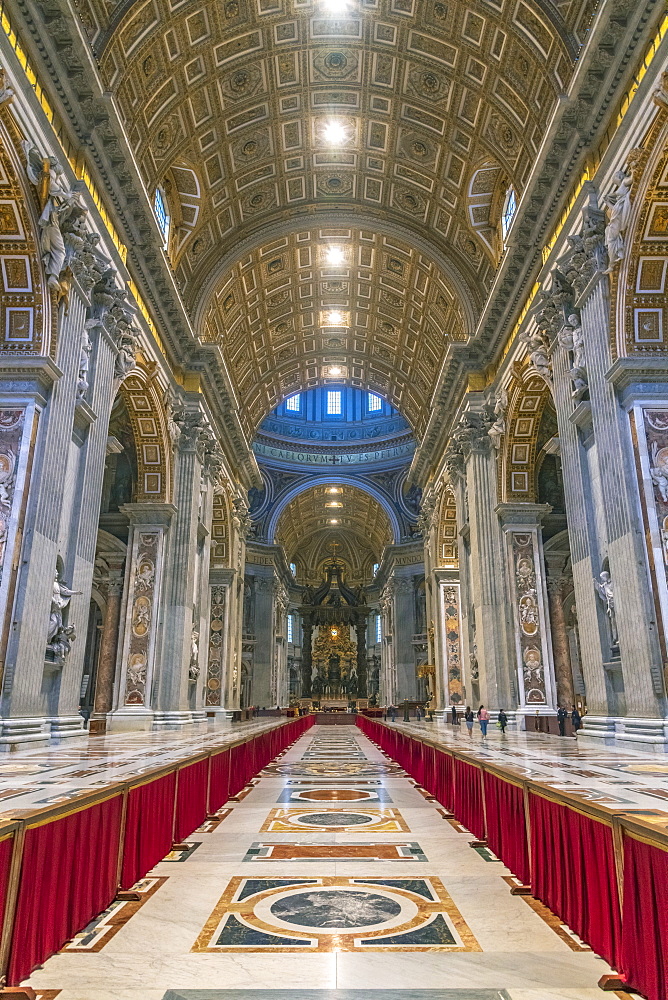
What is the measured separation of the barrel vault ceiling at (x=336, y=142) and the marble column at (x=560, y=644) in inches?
288

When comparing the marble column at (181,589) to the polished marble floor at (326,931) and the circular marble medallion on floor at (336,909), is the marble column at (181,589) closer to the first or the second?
the polished marble floor at (326,931)

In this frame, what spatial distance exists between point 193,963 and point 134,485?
50.4 feet

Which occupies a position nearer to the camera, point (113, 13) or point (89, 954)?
point (89, 954)

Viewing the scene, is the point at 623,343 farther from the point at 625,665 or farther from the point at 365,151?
the point at 365,151

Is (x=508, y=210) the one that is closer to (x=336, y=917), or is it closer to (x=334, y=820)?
(x=334, y=820)

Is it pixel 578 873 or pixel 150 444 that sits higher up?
pixel 150 444

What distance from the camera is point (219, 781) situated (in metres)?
6.95

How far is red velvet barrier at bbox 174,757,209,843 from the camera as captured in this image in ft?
17.0

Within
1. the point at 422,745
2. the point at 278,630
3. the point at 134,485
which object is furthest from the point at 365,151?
the point at 278,630

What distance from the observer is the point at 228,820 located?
616 centimetres

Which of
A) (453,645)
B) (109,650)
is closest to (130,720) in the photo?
(109,650)

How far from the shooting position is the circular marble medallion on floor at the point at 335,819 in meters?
5.75

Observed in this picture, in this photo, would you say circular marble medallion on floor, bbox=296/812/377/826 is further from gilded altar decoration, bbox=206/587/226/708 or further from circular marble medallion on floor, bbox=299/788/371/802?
gilded altar decoration, bbox=206/587/226/708

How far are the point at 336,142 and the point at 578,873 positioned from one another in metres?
18.1
